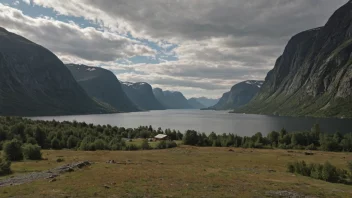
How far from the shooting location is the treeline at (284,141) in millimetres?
143875

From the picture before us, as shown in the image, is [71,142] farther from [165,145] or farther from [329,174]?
[329,174]

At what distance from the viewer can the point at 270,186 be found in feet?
154

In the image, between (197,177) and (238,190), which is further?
(197,177)

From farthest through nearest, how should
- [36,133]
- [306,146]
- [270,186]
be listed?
[306,146], [36,133], [270,186]

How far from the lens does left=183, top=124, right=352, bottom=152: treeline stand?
14388 cm

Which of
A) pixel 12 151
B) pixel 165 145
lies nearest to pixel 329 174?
pixel 12 151

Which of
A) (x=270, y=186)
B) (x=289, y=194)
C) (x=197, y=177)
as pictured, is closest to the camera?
(x=289, y=194)

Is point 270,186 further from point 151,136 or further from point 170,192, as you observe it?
point 151,136

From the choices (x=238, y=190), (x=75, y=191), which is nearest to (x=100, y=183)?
(x=75, y=191)

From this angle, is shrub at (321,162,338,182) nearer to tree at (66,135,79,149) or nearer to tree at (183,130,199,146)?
tree at (183,130,199,146)

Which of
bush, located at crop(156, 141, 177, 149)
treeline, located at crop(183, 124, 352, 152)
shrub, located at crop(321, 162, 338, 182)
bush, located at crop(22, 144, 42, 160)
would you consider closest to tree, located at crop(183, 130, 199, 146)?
treeline, located at crop(183, 124, 352, 152)

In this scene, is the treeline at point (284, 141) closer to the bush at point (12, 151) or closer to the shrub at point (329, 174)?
the shrub at point (329, 174)

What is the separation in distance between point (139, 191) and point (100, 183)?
776 centimetres

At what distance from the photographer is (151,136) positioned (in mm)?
184000
